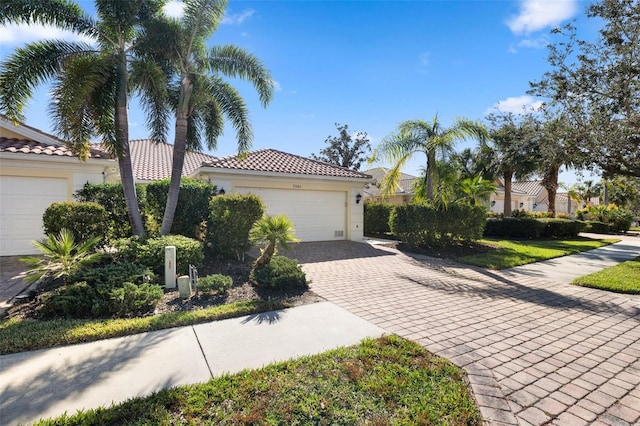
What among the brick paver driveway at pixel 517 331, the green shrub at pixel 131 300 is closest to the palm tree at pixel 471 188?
the brick paver driveway at pixel 517 331

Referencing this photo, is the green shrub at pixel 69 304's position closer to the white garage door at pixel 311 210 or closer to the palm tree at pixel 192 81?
the palm tree at pixel 192 81

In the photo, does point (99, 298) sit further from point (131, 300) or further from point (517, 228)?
point (517, 228)

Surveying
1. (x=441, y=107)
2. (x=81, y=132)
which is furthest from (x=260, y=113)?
(x=441, y=107)

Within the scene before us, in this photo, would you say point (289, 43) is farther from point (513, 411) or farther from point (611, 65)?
point (513, 411)

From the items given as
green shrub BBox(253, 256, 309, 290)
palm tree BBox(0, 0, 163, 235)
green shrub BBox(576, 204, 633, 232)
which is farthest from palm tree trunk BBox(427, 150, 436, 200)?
green shrub BBox(576, 204, 633, 232)

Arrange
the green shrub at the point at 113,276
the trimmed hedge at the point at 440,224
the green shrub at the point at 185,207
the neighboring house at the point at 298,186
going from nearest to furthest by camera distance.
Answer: the green shrub at the point at 113,276
the green shrub at the point at 185,207
the trimmed hedge at the point at 440,224
the neighboring house at the point at 298,186

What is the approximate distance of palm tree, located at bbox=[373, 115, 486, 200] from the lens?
40.3 ft

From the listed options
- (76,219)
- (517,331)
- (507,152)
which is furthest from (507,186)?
(76,219)

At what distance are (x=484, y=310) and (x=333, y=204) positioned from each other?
10241mm

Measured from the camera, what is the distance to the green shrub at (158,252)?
23.9 feet

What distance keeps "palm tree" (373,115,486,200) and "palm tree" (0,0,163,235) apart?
30.9ft

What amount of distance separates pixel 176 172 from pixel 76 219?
2.80m

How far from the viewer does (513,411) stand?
115 inches

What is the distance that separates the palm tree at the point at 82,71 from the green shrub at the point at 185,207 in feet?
4.65
